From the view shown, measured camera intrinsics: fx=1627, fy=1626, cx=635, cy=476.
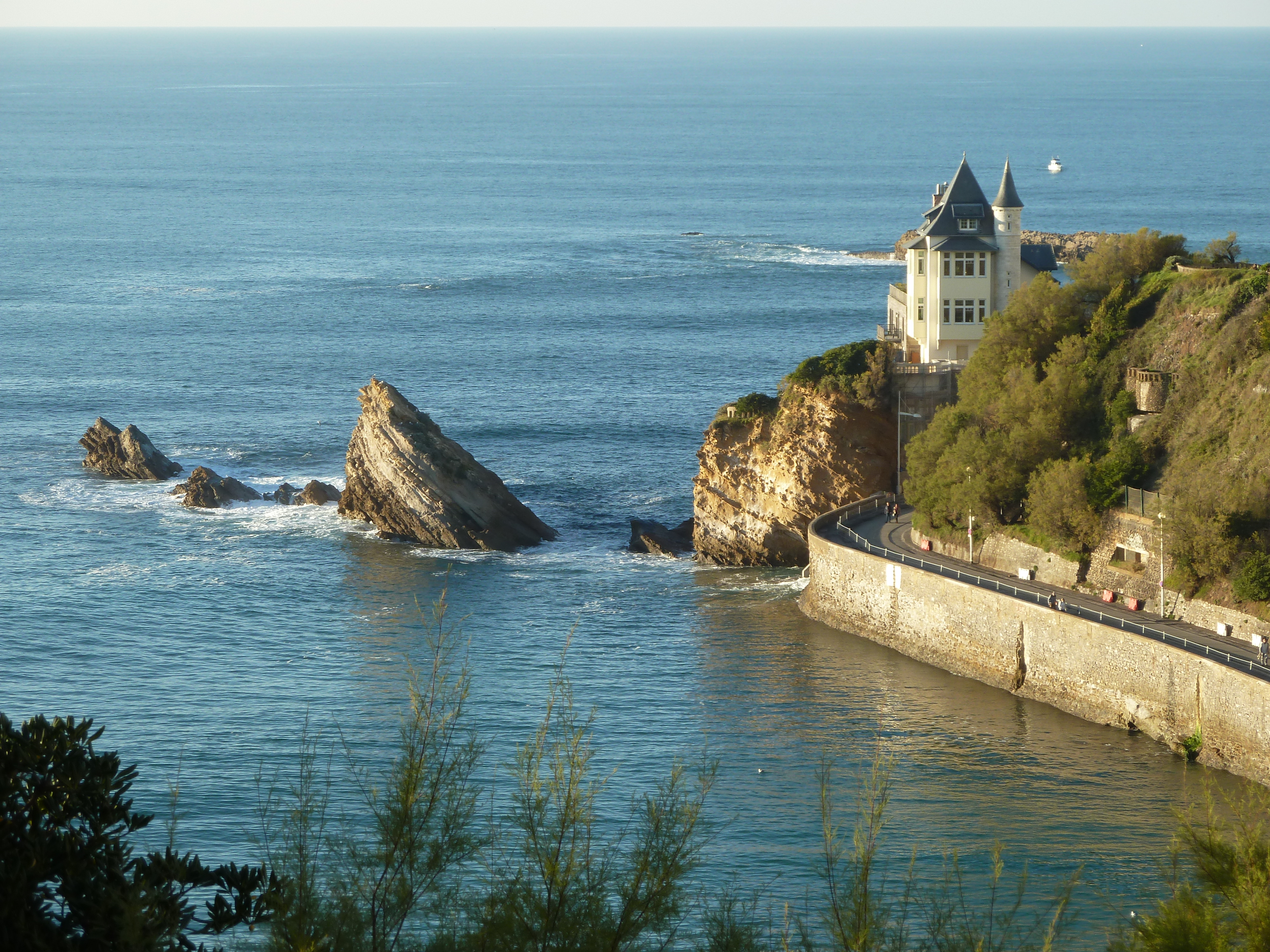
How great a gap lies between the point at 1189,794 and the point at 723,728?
42.0 ft

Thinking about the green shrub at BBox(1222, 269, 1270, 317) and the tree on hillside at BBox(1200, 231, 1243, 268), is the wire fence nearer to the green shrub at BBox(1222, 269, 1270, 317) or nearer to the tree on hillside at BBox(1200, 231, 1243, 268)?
the green shrub at BBox(1222, 269, 1270, 317)

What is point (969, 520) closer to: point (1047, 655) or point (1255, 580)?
point (1047, 655)

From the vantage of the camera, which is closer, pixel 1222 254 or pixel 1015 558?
pixel 1015 558

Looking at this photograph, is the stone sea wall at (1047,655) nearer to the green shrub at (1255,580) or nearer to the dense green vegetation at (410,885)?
the green shrub at (1255,580)

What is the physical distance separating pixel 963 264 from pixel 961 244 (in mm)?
829

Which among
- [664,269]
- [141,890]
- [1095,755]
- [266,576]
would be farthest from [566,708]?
[664,269]

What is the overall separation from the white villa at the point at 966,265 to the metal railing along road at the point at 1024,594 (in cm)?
757

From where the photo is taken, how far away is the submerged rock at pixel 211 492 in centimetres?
7125

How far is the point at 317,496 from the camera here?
71.9 meters

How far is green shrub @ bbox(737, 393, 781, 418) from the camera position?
65188mm

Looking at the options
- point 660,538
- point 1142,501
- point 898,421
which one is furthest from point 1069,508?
point 660,538

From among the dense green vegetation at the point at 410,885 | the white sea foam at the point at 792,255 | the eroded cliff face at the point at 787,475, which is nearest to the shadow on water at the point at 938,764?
the eroded cliff face at the point at 787,475

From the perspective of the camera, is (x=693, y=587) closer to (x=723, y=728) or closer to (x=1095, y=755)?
(x=723, y=728)

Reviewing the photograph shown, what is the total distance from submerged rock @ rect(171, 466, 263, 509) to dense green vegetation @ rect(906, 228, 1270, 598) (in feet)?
101
